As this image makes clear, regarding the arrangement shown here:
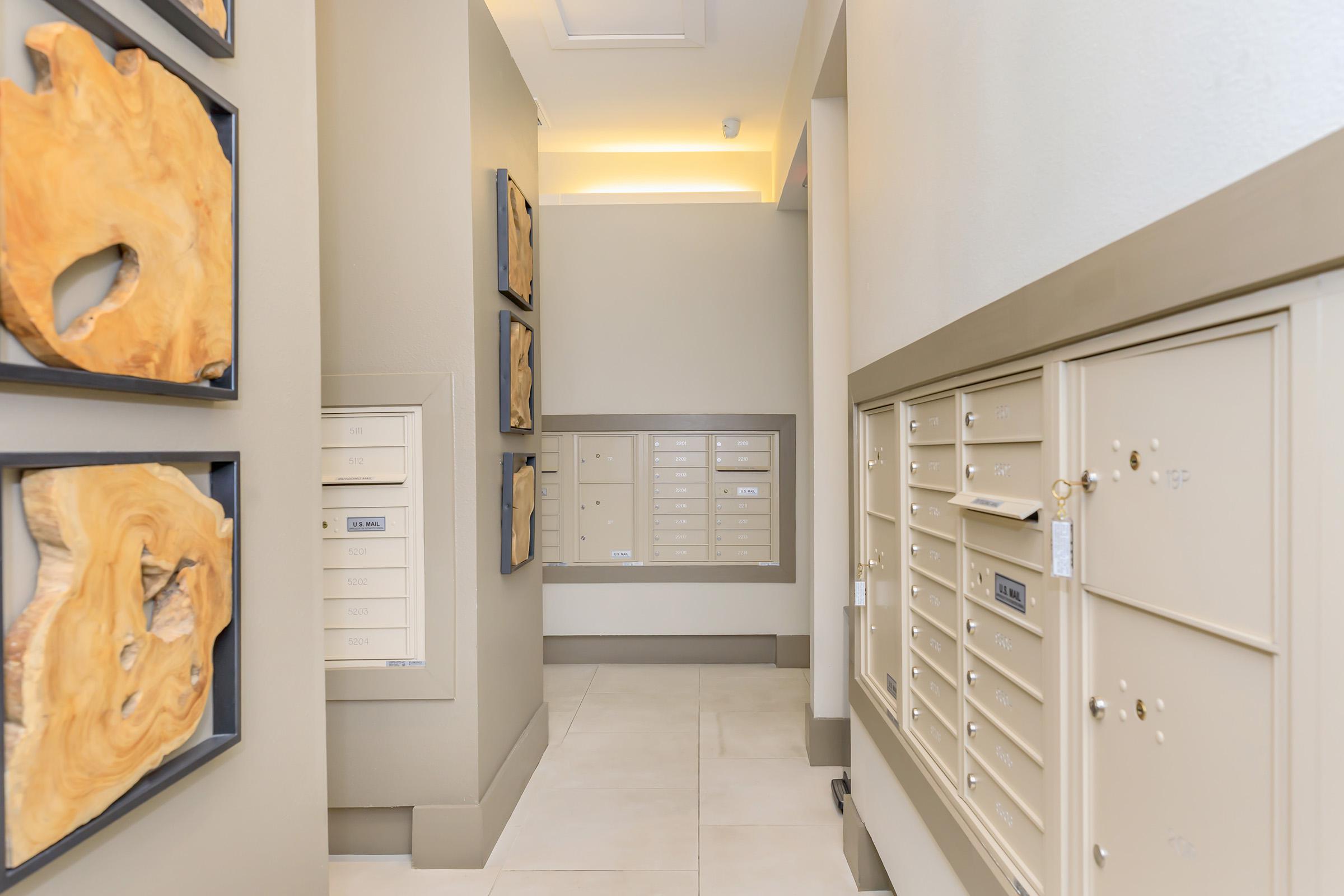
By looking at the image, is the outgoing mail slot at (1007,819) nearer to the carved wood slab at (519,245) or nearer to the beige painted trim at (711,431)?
the carved wood slab at (519,245)

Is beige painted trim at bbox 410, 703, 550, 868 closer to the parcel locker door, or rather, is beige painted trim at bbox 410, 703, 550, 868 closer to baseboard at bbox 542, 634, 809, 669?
the parcel locker door

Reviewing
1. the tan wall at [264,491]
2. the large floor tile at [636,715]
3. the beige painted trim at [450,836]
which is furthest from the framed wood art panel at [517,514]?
the tan wall at [264,491]

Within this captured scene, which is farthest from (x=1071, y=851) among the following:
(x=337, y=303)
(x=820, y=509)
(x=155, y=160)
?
(x=337, y=303)

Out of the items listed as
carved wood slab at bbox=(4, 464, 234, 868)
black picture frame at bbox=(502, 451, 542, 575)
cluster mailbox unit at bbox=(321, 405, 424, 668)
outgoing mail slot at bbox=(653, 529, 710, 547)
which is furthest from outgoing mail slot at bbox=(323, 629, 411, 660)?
outgoing mail slot at bbox=(653, 529, 710, 547)

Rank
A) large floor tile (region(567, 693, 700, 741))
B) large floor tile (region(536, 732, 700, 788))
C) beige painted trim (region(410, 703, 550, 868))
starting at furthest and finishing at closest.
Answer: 1. large floor tile (region(567, 693, 700, 741))
2. large floor tile (region(536, 732, 700, 788))
3. beige painted trim (region(410, 703, 550, 868))

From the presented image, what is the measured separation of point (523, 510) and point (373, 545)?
54 centimetres

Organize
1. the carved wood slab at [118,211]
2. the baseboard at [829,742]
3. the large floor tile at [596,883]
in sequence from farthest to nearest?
the baseboard at [829,742], the large floor tile at [596,883], the carved wood slab at [118,211]

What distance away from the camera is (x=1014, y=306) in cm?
99

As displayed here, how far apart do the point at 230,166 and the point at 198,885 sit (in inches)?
35.9

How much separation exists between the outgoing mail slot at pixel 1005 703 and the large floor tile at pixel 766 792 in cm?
136

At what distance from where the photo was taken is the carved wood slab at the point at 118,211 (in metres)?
0.68

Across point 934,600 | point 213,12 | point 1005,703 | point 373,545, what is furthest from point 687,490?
point 213,12

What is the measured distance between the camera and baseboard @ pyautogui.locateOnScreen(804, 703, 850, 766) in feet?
9.09

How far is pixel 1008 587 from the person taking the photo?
108 cm
